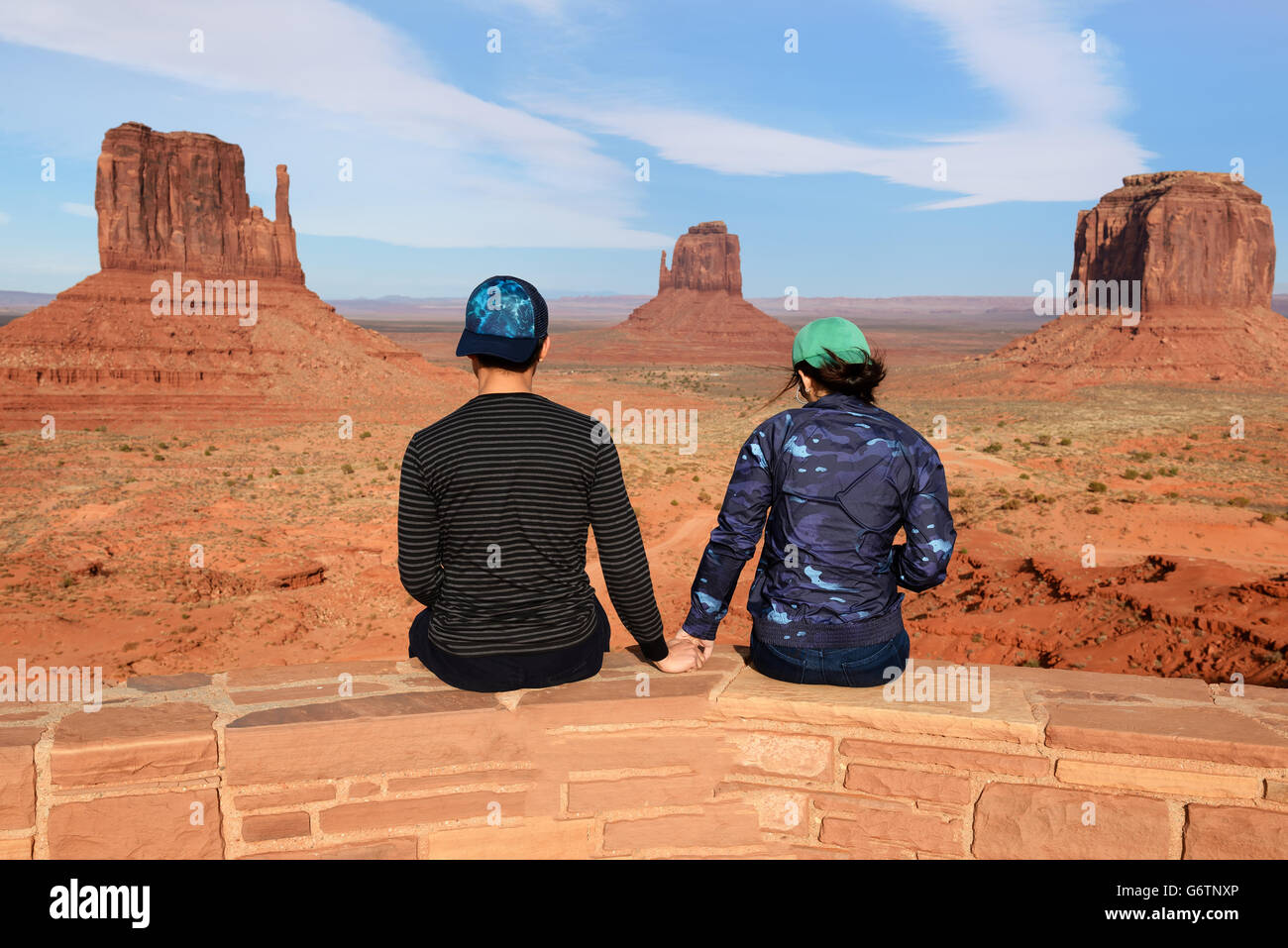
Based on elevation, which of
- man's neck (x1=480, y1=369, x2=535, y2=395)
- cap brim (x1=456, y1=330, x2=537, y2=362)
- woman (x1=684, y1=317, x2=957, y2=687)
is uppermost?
cap brim (x1=456, y1=330, x2=537, y2=362)

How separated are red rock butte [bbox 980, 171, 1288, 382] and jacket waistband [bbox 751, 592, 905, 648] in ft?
217

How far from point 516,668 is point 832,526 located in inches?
50.0

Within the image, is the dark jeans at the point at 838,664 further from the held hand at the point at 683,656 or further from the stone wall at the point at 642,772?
the held hand at the point at 683,656

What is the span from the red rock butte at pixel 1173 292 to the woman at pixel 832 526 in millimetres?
66031

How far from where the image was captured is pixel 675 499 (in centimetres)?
2094

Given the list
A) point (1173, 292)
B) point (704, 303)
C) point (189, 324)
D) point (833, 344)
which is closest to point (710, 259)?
point (704, 303)

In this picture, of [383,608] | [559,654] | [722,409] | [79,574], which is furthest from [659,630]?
[722,409]

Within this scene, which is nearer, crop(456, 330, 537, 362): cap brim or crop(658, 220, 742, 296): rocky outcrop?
crop(456, 330, 537, 362): cap brim

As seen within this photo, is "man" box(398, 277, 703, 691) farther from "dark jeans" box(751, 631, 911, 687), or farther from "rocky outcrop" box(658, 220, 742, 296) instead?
"rocky outcrop" box(658, 220, 742, 296)

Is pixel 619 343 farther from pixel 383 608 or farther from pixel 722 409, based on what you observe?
pixel 383 608

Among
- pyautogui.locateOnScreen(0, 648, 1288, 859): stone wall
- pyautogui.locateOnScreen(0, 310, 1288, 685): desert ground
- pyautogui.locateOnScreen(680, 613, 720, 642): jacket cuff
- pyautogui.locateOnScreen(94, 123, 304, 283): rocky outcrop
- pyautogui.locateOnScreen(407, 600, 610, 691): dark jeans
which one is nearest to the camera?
pyautogui.locateOnScreen(0, 648, 1288, 859): stone wall

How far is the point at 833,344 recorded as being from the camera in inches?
132

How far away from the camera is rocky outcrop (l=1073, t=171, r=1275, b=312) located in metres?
72.8

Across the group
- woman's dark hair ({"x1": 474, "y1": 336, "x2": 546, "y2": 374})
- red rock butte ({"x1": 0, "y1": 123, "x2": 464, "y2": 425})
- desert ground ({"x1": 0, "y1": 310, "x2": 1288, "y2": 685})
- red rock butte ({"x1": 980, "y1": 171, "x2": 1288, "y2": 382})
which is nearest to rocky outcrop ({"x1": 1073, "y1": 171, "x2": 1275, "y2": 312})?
red rock butte ({"x1": 980, "y1": 171, "x2": 1288, "y2": 382})
